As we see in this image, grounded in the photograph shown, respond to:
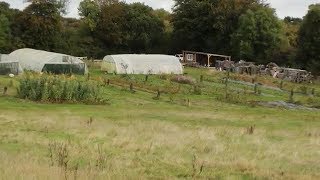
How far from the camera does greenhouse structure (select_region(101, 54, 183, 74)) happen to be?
5454 cm

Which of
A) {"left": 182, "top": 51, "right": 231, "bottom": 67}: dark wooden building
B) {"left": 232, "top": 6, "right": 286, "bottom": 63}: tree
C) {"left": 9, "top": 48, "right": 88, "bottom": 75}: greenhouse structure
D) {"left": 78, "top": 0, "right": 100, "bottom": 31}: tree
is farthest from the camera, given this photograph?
{"left": 78, "top": 0, "right": 100, "bottom": 31}: tree

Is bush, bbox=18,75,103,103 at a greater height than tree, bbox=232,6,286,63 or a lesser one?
lesser

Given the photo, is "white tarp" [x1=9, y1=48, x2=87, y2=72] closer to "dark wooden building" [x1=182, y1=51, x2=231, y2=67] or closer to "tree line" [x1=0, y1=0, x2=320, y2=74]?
"tree line" [x1=0, y1=0, x2=320, y2=74]

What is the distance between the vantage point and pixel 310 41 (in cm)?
6019

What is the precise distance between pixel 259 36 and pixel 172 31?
17.6 metres

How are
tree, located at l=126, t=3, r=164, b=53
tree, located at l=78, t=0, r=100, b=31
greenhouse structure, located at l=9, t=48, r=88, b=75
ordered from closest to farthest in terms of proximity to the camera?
greenhouse structure, located at l=9, t=48, r=88, b=75 → tree, located at l=78, t=0, r=100, b=31 → tree, located at l=126, t=3, r=164, b=53

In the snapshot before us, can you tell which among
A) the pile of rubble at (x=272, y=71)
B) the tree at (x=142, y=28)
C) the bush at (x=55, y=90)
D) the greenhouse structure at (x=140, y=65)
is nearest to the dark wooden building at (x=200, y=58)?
the tree at (x=142, y=28)

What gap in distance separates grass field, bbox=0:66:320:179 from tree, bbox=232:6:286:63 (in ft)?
117

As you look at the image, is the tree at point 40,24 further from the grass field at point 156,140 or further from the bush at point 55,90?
the bush at point 55,90

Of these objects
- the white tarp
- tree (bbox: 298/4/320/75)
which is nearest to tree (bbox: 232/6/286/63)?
tree (bbox: 298/4/320/75)

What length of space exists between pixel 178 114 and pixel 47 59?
89.3 ft

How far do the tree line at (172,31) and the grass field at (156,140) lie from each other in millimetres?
34908

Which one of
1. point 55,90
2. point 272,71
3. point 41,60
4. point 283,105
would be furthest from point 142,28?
point 55,90

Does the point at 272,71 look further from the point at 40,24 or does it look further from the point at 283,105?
the point at 40,24
